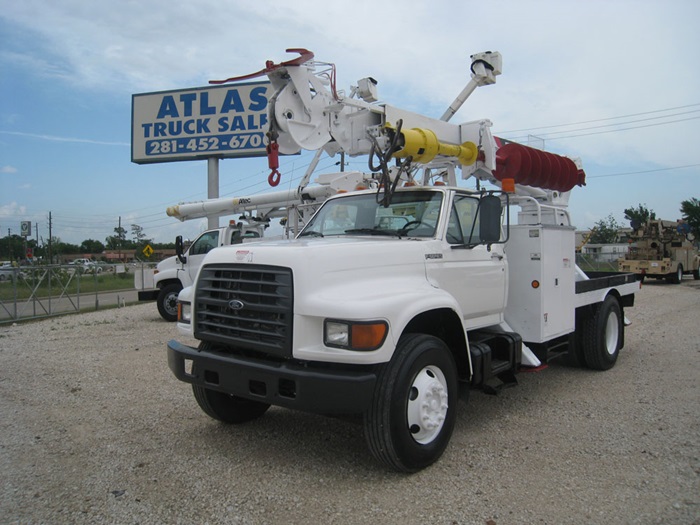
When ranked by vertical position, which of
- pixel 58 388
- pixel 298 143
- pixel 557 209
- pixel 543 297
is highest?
pixel 298 143

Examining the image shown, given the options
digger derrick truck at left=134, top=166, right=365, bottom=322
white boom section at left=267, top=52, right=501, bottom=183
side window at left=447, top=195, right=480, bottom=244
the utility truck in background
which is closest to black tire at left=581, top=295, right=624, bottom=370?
white boom section at left=267, top=52, right=501, bottom=183

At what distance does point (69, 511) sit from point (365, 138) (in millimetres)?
4132

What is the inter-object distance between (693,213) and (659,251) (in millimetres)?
28596

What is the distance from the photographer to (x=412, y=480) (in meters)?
3.90

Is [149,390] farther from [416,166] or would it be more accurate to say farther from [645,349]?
[645,349]

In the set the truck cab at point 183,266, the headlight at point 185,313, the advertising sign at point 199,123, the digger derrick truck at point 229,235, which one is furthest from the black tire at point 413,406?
the advertising sign at point 199,123

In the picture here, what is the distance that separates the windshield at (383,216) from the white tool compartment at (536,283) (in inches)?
53.9

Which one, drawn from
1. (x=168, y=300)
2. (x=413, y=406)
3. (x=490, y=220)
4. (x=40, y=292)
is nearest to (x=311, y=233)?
(x=490, y=220)

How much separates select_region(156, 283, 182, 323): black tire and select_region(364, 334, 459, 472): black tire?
33.5ft

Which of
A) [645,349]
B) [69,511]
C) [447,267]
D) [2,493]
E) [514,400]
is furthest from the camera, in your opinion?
[645,349]

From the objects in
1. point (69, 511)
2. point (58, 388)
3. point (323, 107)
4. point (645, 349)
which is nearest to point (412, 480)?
point (69, 511)

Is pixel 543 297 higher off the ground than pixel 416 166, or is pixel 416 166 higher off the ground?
pixel 416 166

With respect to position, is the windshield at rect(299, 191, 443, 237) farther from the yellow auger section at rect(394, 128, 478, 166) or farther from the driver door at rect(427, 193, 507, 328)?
the yellow auger section at rect(394, 128, 478, 166)

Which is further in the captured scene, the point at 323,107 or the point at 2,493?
the point at 323,107
